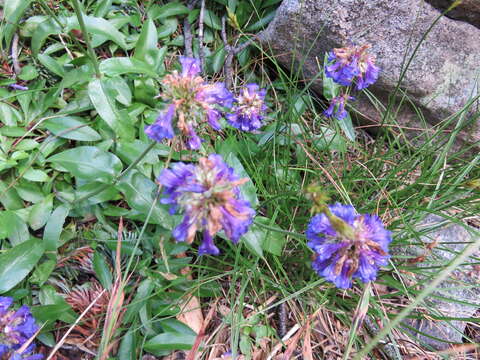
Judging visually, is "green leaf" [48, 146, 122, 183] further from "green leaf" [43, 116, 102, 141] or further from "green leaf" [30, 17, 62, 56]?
"green leaf" [30, 17, 62, 56]

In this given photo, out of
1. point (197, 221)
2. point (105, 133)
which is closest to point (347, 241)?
point (197, 221)

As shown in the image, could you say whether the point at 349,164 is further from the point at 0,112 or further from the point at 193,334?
the point at 0,112

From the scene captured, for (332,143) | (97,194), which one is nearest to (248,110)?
(332,143)

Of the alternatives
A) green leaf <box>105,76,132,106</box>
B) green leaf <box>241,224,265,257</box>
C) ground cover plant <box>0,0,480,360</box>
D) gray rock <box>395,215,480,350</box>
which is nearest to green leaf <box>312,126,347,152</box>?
ground cover plant <box>0,0,480,360</box>

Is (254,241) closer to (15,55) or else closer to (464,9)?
(15,55)

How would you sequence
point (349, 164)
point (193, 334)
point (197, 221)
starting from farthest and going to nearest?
point (349, 164) → point (193, 334) → point (197, 221)

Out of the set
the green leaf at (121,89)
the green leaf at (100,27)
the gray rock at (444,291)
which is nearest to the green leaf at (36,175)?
the green leaf at (121,89)

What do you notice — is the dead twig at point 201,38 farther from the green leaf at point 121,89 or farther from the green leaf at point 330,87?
the green leaf at point 330,87

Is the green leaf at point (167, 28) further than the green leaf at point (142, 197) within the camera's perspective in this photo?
Yes
